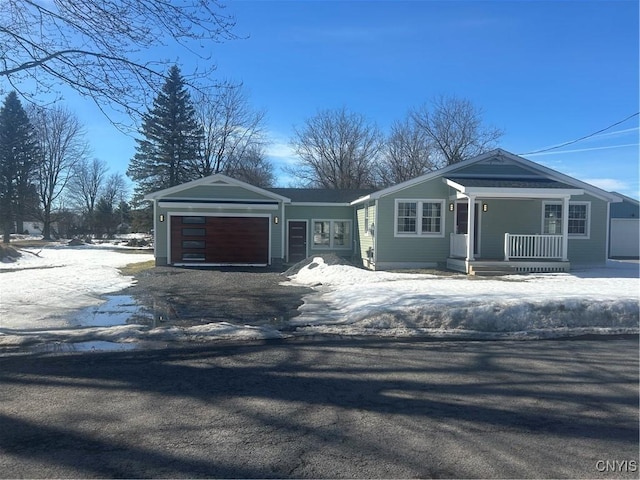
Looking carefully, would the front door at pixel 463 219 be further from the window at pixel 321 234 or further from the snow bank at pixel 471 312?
the snow bank at pixel 471 312

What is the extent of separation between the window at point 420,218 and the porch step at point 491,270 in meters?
2.57

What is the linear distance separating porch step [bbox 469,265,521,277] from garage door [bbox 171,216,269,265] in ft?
30.4

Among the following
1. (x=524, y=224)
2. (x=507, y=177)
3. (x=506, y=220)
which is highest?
(x=507, y=177)

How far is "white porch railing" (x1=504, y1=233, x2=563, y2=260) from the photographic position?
17203 millimetres

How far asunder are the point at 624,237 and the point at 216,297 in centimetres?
2506

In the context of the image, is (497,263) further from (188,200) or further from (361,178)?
(361,178)

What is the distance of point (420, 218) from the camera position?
1855 centimetres

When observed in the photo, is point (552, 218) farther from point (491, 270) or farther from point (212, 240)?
point (212, 240)

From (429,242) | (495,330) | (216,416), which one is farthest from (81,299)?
(429,242)

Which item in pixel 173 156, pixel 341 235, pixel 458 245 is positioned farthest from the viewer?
pixel 173 156

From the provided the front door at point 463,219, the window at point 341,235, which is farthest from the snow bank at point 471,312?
the window at point 341,235

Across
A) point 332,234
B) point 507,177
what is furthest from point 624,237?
point 332,234

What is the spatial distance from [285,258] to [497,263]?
991cm

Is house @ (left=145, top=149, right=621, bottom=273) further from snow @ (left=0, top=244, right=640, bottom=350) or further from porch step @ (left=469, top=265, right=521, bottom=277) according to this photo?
snow @ (left=0, top=244, right=640, bottom=350)
